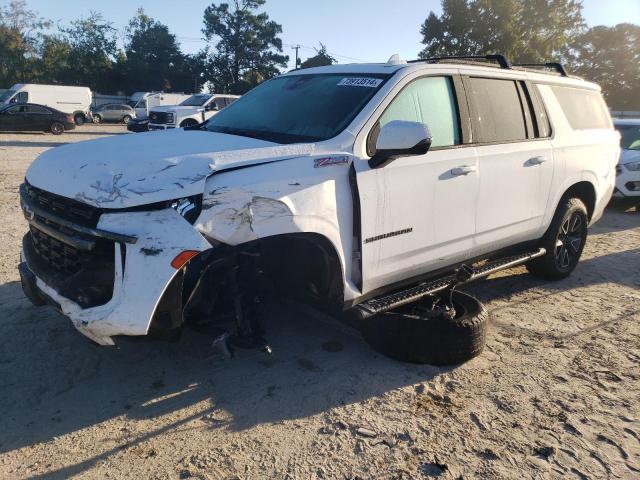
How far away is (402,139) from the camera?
10.4ft

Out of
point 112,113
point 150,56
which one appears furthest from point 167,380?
point 150,56

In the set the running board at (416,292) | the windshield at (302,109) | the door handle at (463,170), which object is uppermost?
the windshield at (302,109)

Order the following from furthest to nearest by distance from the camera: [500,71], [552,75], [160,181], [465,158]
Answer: [552,75]
[500,71]
[465,158]
[160,181]

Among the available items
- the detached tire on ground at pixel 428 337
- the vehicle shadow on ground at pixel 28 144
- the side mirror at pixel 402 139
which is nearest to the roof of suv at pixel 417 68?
the side mirror at pixel 402 139

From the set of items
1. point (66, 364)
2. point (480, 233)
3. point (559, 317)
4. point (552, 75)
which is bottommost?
point (559, 317)

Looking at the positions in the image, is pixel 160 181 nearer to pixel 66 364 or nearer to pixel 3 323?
pixel 66 364

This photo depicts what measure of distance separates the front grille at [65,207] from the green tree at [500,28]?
3688 centimetres

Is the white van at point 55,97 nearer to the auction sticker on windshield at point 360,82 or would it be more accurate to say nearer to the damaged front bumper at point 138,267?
the auction sticker on windshield at point 360,82

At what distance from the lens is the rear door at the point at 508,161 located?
165 inches

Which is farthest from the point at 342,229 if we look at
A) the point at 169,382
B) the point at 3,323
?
the point at 3,323

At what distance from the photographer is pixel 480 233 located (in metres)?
4.27

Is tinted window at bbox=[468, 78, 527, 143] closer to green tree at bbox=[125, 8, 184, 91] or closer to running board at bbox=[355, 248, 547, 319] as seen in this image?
running board at bbox=[355, 248, 547, 319]

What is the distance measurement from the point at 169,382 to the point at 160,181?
4.59 feet

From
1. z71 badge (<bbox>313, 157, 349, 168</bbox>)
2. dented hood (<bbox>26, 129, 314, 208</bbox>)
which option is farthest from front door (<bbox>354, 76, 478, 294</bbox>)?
dented hood (<bbox>26, 129, 314, 208</bbox>)
